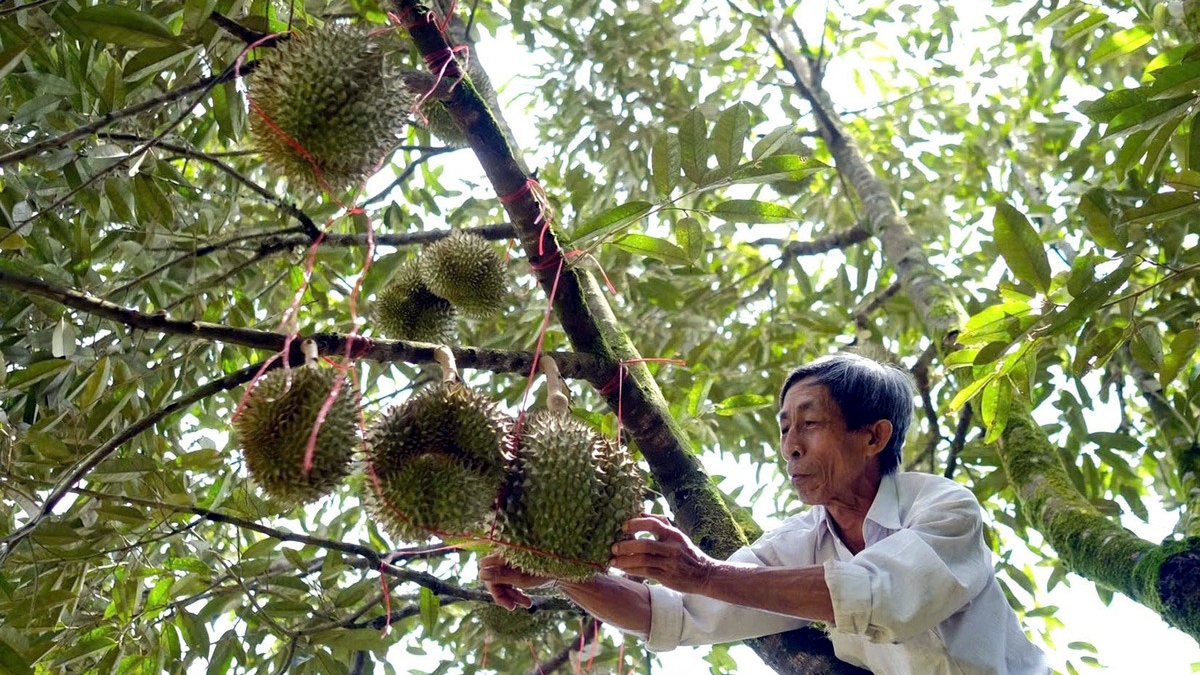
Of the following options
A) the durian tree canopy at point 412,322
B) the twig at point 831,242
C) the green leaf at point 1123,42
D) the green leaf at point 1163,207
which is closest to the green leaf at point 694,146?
the durian tree canopy at point 412,322

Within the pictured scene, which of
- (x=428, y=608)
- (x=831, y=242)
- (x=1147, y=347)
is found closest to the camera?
(x=1147, y=347)

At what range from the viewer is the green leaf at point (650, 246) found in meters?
2.26

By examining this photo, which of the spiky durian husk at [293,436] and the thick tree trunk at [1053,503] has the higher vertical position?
the spiky durian husk at [293,436]

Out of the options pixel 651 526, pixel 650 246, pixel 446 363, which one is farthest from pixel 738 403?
pixel 446 363

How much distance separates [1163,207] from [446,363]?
1.41 meters

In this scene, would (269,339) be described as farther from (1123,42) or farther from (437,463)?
(1123,42)

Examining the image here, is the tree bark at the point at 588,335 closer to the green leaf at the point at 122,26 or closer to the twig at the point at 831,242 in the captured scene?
the green leaf at the point at 122,26

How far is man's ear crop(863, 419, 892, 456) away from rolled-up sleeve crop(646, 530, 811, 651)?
→ 0.44 metres

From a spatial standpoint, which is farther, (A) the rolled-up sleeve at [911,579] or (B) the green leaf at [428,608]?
(B) the green leaf at [428,608]

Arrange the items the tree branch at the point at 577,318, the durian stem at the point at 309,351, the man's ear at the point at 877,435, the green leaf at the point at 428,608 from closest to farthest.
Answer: the durian stem at the point at 309,351, the tree branch at the point at 577,318, the man's ear at the point at 877,435, the green leaf at the point at 428,608

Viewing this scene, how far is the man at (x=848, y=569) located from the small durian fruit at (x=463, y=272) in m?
0.79

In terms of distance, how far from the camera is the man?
1.79 metres

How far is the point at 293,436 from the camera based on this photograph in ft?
5.40

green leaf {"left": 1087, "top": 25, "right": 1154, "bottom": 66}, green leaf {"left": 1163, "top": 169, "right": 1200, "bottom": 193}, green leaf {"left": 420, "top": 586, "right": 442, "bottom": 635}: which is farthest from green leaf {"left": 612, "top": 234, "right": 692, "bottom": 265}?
green leaf {"left": 1087, "top": 25, "right": 1154, "bottom": 66}
